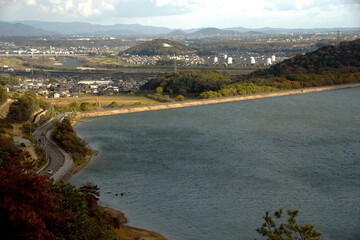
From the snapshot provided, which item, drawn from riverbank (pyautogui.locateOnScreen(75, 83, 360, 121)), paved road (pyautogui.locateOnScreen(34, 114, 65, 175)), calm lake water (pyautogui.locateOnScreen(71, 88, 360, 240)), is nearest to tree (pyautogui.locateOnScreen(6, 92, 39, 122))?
paved road (pyautogui.locateOnScreen(34, 114, 65, 175))

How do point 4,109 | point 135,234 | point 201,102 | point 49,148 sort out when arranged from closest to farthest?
point 135,234 < point 49,148 < point 4,109 < point 201,102

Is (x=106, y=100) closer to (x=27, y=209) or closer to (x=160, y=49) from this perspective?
(x=27, y=209)

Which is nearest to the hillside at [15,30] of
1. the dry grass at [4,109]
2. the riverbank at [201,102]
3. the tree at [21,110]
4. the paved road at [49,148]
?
the riverbank at [201,102]

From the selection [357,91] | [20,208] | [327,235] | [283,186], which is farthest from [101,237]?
[357,91]

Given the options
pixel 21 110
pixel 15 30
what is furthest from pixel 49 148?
pixel 15 30

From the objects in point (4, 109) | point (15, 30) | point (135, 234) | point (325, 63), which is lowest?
point (135, 234)

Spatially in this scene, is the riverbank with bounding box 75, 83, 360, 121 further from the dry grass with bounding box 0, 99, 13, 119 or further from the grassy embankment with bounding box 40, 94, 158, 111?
the dry grass with bounding box 0, 99, 13, 119
